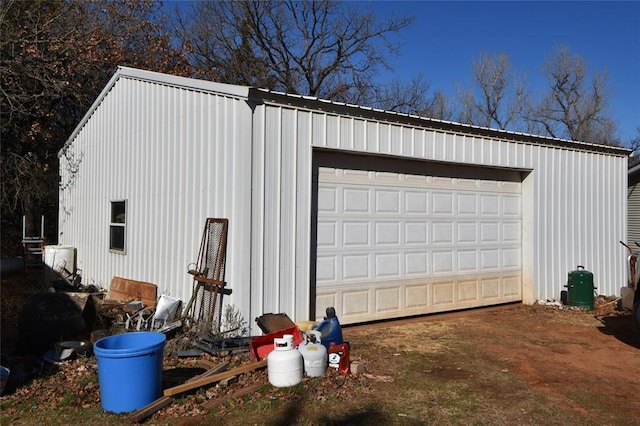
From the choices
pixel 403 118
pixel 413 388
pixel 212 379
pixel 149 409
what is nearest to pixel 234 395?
pixel 212 379

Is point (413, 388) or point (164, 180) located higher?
point (164, 180)

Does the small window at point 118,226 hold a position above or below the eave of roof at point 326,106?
below

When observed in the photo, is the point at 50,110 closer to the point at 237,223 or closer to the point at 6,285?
the point at 6,285

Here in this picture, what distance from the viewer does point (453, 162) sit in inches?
380

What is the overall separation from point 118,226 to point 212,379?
618cm

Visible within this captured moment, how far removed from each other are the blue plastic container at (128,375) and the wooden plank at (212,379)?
0.59 feet

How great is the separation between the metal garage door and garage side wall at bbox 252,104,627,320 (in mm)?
342

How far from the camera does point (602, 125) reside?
107 feet

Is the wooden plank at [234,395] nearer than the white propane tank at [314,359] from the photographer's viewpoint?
Yes

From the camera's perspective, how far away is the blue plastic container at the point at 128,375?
4652 millimetres

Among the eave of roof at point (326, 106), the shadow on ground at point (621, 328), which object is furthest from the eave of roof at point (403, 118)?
the shadow on ground at point (621, 328)

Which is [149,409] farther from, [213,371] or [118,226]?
[118,226]

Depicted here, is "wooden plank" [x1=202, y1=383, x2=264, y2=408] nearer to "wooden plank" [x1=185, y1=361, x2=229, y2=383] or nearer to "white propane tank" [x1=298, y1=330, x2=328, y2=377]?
"wooden plank" [x1=185, y1=361, x2=229, y2=383]

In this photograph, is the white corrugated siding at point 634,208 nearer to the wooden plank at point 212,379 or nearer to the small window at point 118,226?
the wooden plank at point 212,379
